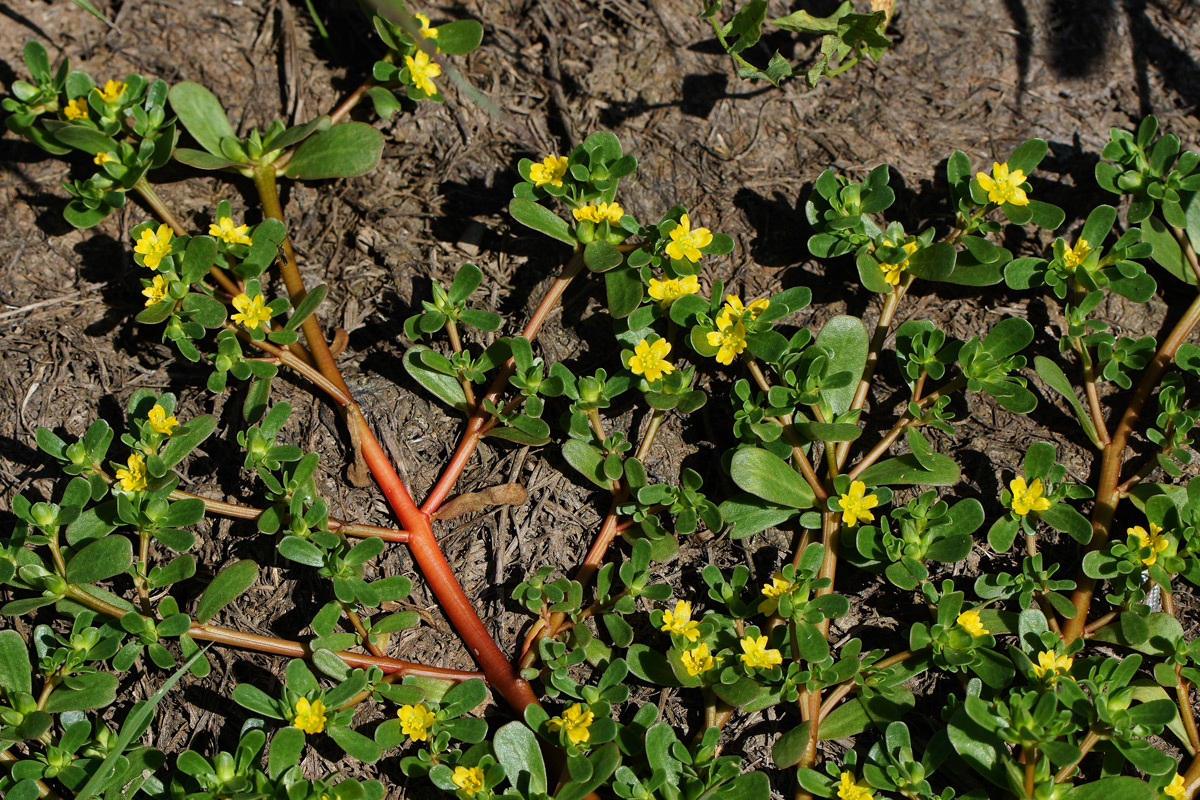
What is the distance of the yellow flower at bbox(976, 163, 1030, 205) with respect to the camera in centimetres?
297

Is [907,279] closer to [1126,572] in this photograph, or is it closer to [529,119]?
[1126,572]

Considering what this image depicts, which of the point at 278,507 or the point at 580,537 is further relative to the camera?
the point at 580,537

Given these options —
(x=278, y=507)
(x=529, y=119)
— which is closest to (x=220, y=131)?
(x=529, y=119)

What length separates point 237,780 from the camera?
2.59 meters

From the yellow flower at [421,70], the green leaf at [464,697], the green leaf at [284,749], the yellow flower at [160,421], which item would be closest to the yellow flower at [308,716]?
the green leaf at [284,749]

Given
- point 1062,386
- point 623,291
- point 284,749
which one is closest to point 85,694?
point 284,749

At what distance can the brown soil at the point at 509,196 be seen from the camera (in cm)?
299

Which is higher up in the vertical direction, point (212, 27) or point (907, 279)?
point (212, 27)

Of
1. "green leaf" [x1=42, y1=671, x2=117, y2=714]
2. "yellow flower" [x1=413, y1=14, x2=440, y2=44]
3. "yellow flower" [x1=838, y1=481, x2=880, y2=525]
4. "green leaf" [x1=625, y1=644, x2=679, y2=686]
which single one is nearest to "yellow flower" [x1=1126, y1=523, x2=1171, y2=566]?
"yellow flower" [x1=838, y1=481, x2=880, y2=525]

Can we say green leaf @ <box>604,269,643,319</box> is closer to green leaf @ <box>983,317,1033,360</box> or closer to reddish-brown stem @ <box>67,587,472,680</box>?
green leaf @ <box>983,317,1033,360</box>

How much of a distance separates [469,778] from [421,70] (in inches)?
96.9

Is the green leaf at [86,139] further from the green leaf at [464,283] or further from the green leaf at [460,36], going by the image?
the green leaf at [464,283]

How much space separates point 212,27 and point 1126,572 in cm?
395

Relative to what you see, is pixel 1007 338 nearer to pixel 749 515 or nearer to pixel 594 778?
pixel 749 515
